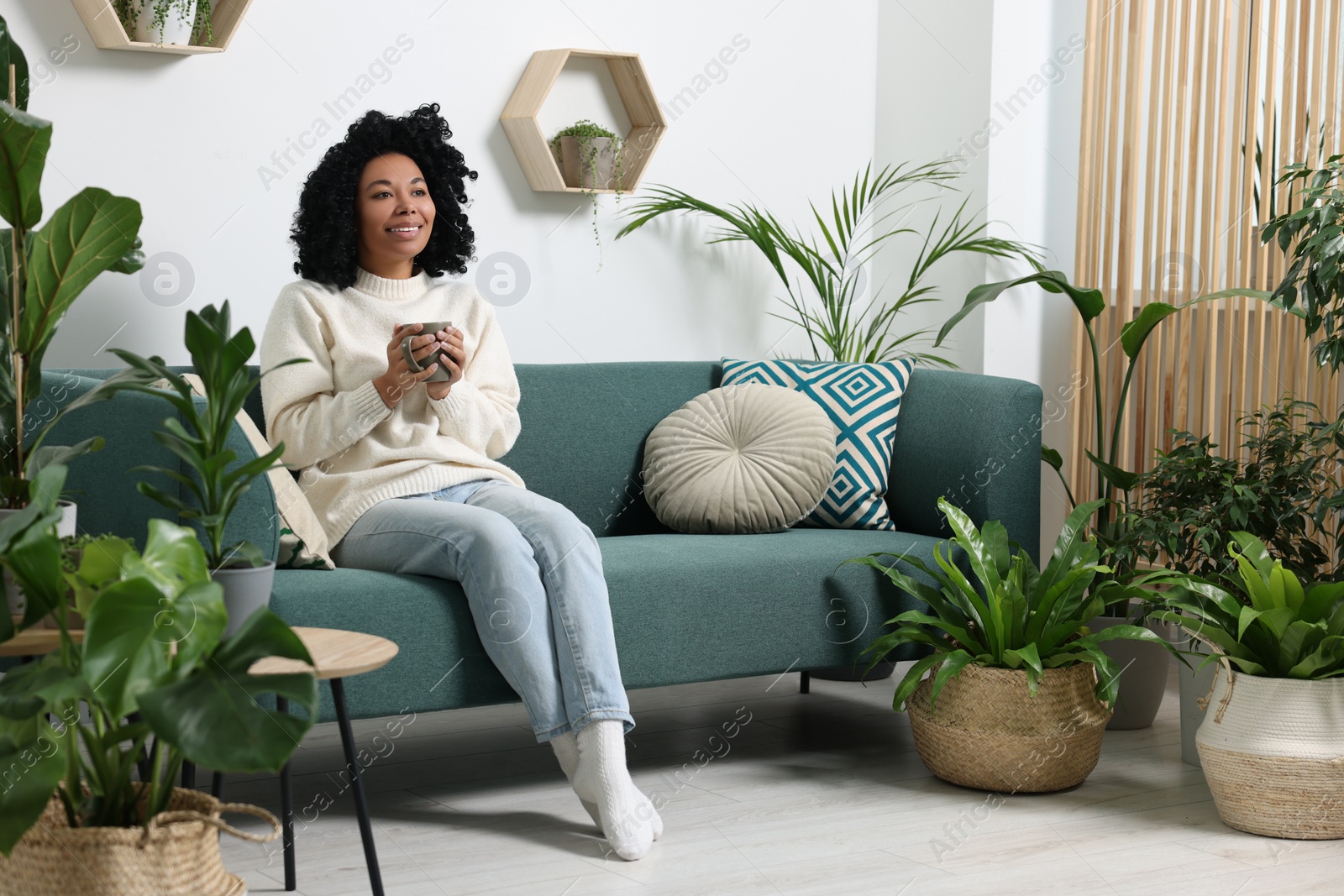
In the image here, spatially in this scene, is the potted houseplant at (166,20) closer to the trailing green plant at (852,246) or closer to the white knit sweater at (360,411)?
the white knit sweater at (360,411)

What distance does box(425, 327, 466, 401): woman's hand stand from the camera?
248 centimetres

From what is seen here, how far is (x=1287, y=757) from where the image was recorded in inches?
90.2

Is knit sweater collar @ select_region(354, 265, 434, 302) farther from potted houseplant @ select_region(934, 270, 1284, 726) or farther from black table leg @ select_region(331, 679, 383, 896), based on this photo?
potted houseplant @ select_region(934, 270, 1284, 726)

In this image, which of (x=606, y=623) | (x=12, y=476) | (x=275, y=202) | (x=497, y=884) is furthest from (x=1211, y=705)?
(x=275, y=202)

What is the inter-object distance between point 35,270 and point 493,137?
67.2 inches

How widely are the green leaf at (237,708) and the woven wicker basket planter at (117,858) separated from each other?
19 cm

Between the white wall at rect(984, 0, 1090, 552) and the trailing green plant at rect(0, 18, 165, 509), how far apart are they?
2522 millimetres

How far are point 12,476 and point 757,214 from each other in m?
2.15

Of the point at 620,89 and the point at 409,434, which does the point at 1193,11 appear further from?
the point at 409,434

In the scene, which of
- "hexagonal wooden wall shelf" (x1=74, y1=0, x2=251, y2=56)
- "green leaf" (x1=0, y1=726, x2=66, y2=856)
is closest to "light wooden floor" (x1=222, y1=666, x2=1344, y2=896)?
"green leaf" (x1=0, y1=726, x2=66, y2=856)

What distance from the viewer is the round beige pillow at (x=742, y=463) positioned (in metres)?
2.93

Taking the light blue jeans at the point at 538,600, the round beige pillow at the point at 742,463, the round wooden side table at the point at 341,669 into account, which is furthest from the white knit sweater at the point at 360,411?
the round wooden side table at the point at 341,669

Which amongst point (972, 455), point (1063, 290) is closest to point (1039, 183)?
point (1063, 290)

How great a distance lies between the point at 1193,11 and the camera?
359 cm
